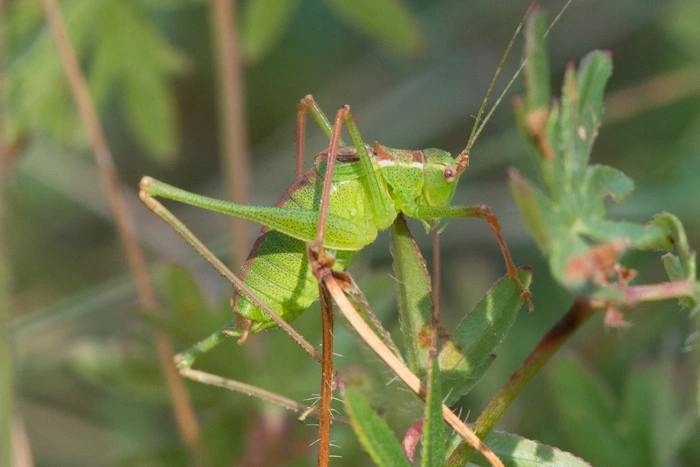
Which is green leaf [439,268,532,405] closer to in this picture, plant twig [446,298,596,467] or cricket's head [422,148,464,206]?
plant twig [446,298,596,467]

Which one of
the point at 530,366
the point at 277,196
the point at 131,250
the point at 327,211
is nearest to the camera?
the point at 530,366

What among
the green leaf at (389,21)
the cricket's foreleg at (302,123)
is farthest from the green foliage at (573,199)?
the green leaf at (389,21)

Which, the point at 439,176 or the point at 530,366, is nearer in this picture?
the point at 530,366

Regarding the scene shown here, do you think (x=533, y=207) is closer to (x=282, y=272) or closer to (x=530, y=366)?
(x=530, y=366)

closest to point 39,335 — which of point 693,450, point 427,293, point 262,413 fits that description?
point 262,413

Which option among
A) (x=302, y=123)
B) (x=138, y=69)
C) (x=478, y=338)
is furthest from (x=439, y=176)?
(x=138, y=69)

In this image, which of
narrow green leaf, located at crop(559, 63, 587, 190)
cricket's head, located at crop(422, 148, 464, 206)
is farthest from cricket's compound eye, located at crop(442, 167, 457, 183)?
narrow green leaf, located at crop(559, 63, 587, 190)

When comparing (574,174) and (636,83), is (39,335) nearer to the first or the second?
(574,174)
